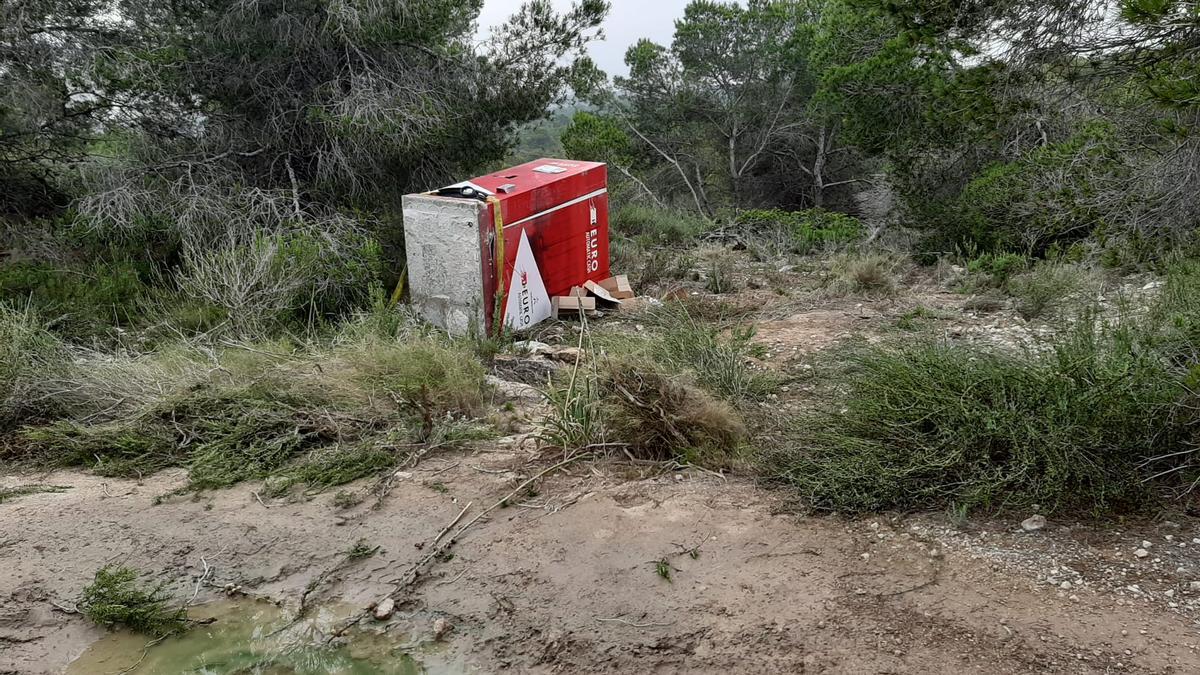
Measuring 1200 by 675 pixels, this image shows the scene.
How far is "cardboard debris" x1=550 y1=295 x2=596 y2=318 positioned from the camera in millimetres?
8234

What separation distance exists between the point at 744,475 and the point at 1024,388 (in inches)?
52.7

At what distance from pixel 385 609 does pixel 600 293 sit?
5197 millimetres

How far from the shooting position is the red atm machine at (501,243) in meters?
7.41

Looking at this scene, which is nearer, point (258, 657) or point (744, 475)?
point (258, 657)

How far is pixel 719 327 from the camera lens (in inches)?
283

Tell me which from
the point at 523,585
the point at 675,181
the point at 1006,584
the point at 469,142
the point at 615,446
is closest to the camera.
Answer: the point at 1006,584

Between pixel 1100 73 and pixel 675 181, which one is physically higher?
pixel 1100 73

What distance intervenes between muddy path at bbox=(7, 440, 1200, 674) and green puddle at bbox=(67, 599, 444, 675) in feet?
0.12

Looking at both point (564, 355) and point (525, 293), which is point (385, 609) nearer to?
point (564, 355)

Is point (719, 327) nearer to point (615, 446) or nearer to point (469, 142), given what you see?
point (615, 446)

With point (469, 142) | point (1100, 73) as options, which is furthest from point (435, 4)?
point (1100, 73)

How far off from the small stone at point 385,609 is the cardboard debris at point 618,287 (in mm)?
5388

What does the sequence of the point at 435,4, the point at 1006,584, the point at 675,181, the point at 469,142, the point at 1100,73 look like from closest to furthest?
the point at 1006,584, the point at 1100,73, the point at 435,4, the point at 469,142, the point at 675,181

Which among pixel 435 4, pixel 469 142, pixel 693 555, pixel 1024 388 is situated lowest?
pixel 693 555
